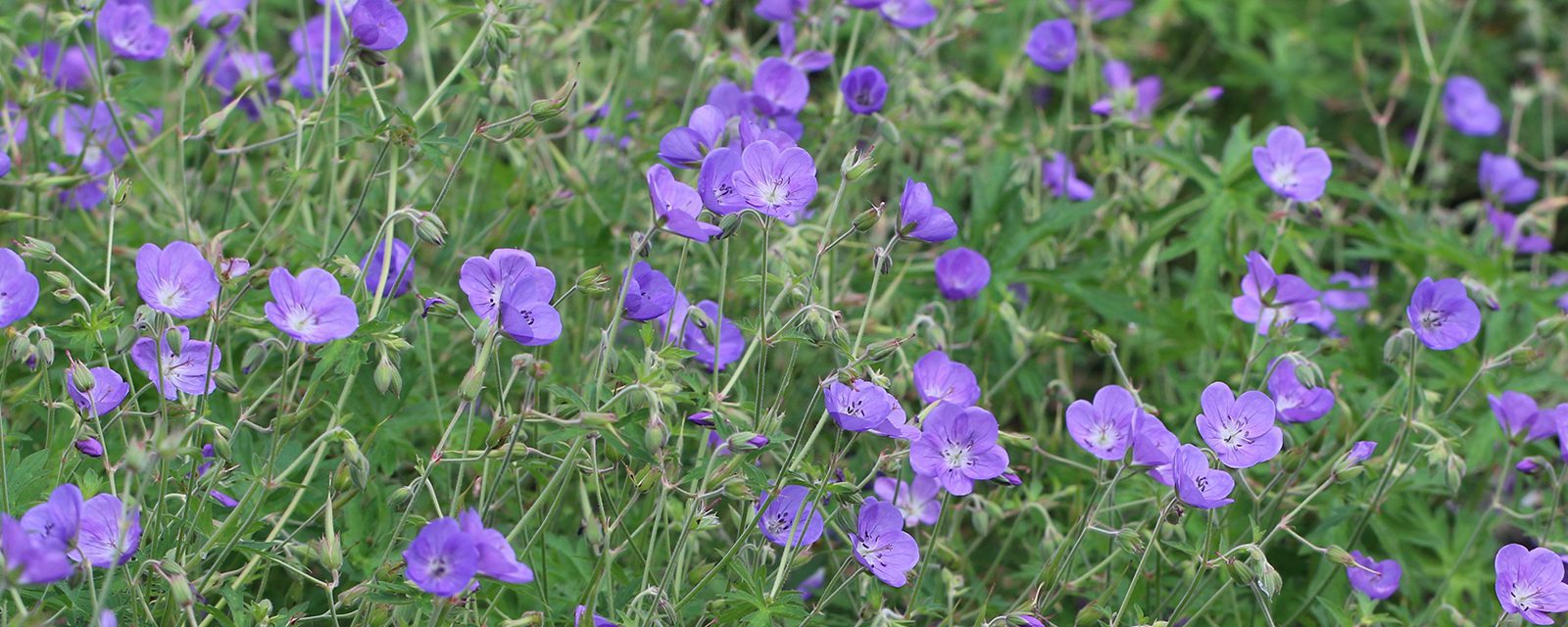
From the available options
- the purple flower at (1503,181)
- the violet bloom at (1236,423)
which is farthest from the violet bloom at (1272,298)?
the purple flower at (1503,181)

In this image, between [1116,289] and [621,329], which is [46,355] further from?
[1116,289]

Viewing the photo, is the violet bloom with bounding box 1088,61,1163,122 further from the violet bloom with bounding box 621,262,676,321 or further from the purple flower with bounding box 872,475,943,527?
the violet bloom with bounding box 621,262,676,321

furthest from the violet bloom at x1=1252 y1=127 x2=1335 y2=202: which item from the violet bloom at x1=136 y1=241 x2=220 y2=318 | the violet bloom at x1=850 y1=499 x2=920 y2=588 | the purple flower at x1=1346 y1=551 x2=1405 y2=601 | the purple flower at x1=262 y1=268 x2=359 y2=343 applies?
the violet bloom at x1=136 y1=241 x2=220 y2=318

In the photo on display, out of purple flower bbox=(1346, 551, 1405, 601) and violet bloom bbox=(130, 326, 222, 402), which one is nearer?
violet bloom bbox=(130, 326, 222, 402)

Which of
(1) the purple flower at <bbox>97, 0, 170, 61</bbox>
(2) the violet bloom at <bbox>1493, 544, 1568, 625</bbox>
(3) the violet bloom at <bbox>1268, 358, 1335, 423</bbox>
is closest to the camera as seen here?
(2) the violet bloom at <bbox>1493, 544, 1568, 625</bbox>

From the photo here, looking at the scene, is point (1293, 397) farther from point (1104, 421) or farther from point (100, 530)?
point (100, 530)

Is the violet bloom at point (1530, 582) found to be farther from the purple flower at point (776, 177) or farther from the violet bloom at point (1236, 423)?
the purple flower at point (776, 177)
